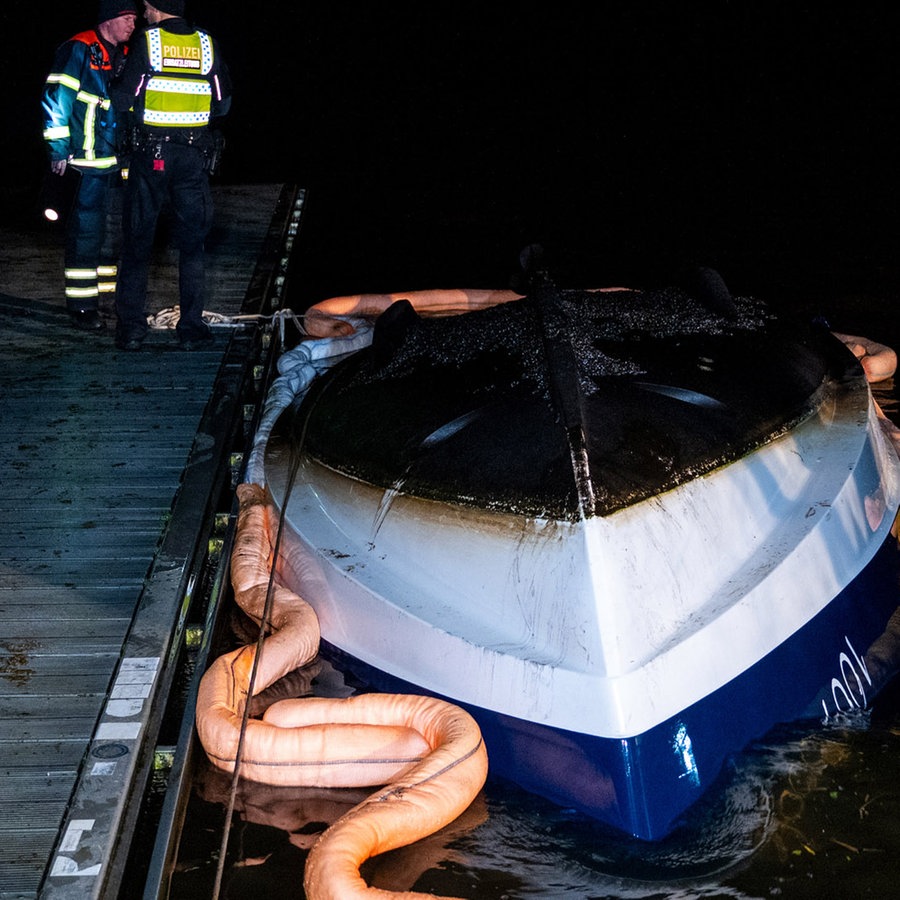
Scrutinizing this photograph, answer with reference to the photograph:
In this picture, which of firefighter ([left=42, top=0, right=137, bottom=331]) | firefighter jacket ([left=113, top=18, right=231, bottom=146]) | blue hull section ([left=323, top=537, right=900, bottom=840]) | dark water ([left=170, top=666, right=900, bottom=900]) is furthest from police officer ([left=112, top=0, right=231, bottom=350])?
dark water ([left=170, top=666, right=900, bottom=900])

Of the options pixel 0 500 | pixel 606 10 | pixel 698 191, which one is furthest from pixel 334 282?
pixel 606 10

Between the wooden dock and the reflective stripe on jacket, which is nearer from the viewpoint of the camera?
the wooden dock

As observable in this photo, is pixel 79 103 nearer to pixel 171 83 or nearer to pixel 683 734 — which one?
pixel 171 83

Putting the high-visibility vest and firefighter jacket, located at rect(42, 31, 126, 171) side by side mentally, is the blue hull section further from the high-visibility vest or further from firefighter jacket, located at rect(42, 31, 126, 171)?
firefighter jacket, located at rect(42, 31, 126, 171)

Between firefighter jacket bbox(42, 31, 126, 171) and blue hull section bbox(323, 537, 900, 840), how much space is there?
3545mm

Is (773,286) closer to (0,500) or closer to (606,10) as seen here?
(0,500)

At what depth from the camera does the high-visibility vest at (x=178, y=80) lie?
6.05 metres

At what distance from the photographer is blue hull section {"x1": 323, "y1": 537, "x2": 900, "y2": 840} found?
3.77 metres

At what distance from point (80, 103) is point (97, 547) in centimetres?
291

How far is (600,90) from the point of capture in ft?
86.6

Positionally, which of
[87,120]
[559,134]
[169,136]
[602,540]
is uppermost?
[169,136]

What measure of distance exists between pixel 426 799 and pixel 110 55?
4.75 meters

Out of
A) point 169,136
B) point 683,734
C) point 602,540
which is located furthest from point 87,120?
point 683,734

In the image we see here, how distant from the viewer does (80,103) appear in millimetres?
6723
